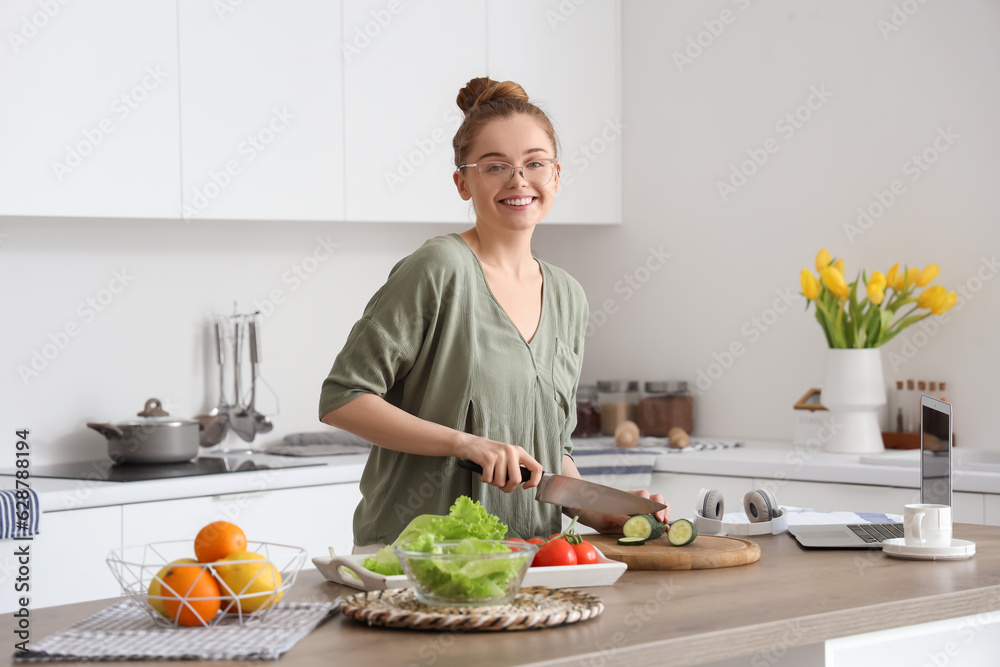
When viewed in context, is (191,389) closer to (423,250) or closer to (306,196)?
(306,196)

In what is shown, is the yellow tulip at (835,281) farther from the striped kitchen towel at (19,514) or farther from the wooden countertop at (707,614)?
the striped kitchen towel at (19,514)

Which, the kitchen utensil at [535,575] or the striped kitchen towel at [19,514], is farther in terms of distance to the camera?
the striped kitchen towel at [19,514]

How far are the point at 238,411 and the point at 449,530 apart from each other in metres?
2.23

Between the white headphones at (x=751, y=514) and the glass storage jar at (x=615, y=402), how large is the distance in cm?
193

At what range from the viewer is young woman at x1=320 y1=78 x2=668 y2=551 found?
1.67 metres

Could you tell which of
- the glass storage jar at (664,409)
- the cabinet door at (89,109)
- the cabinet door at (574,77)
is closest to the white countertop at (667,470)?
the glass storage jar at (664,409)

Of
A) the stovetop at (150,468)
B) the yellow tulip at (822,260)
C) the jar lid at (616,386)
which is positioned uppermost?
the yellow tulip at (822,260)

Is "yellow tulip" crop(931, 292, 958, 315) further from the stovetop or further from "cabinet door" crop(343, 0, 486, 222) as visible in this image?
the stovetop

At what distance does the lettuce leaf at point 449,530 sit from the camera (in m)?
1.38

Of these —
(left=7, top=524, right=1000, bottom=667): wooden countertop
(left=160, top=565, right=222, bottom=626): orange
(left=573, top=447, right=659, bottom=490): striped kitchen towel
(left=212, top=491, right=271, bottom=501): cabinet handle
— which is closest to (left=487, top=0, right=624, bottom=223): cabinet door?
(left=573, top=447, right=659, bottom=490): striped kitchen towel

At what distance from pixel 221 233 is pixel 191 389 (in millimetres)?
472

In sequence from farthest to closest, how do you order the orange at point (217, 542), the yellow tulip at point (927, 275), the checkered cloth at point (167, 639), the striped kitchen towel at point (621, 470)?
the striped kitchen towel at point (621, 470)
the yellow tulip at point (927, 275)
the orange at point (217, 542)
the checkered cloth at point (167, 639)

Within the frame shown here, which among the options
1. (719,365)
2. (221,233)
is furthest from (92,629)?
(719,365)

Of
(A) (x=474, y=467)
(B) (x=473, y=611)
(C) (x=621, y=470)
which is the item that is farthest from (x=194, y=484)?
(B) (x=473, y=611)
